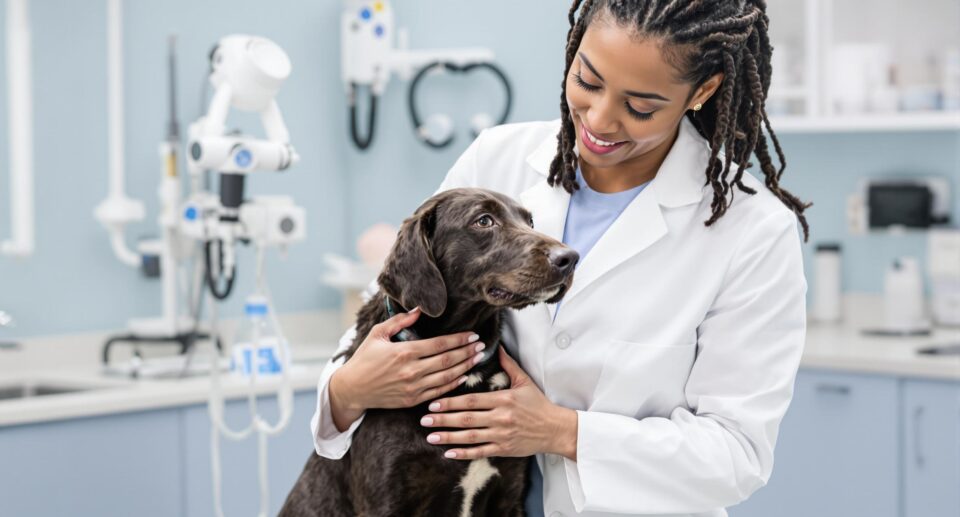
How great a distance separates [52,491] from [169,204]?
934mm

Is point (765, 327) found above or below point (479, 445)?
above

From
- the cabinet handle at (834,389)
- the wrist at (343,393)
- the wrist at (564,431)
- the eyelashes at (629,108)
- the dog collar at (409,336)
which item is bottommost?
the cabinet handle at (834,389)

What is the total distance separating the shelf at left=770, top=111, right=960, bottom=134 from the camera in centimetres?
299

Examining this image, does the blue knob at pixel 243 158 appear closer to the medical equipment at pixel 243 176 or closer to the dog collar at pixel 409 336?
the medical equipment at pixel 243 176

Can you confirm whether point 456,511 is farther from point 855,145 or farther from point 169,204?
point 855,145

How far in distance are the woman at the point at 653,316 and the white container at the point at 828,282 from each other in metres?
1.94

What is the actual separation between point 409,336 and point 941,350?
1.98m

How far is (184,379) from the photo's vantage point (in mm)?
2828

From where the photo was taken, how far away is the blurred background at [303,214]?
258 cm

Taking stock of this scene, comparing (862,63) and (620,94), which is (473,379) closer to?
(620,94)

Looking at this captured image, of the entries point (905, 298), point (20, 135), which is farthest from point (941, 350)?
point (20, 135)

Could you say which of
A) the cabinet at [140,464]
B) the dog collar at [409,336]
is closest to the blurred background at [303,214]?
the cabinet at [140,464]

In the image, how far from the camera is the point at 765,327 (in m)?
1.40

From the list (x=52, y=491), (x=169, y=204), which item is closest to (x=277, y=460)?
(x=52, y=491)
